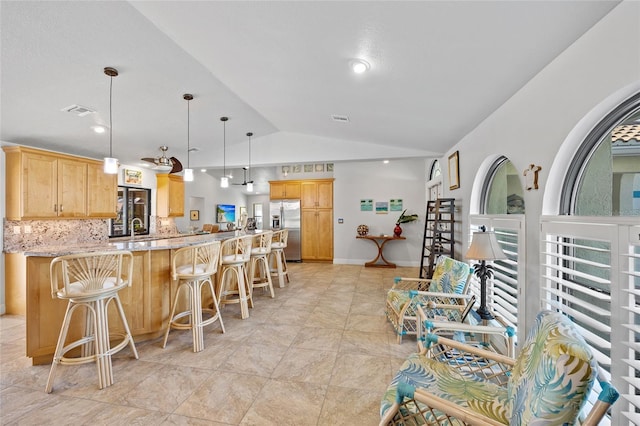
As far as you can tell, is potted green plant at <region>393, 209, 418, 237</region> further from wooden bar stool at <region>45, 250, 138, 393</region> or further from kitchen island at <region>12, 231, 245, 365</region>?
wooden bar stool at <region>45, 250, 138, 393</region>

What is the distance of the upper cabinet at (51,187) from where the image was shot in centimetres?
359

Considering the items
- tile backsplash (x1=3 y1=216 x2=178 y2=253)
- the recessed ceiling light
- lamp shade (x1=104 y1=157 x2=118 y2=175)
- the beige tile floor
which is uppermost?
the recessed ceiling light

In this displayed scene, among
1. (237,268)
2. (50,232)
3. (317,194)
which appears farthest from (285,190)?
(50,232)

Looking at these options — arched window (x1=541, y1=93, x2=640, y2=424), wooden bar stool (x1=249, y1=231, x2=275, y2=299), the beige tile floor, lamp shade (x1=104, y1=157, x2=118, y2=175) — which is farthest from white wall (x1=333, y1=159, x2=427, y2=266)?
lamp shade (x1=104, y1=157, x2=118, y2=175)

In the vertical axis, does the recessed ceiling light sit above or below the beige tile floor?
above

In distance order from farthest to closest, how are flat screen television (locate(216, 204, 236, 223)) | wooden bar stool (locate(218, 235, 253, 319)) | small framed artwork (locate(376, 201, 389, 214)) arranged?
1. flat screen television (locate(216, 204, 236, 223))
2. small framed artwork (locate(376, 201, 389, 214))
3. wooden bar stool (locate(218, 235, 253, 319))

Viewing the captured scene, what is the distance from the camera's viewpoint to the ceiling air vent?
3106mm

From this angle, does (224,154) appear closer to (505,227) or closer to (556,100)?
(505,227)

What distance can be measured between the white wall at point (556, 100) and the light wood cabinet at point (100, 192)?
18.4ft

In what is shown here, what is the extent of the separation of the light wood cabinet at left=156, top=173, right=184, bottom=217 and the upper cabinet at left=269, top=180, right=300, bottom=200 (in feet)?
7.71

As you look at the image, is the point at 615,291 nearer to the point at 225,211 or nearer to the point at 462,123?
the point at 462,123

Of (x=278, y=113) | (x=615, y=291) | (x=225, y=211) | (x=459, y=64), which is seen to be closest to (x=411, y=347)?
(x=615, y=291)

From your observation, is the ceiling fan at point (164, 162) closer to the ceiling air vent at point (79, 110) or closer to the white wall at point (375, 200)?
the ceiling air vent at point (79, 110)

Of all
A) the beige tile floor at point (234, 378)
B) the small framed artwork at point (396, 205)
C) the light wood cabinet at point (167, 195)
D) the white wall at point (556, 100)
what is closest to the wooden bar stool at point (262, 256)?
the beige tile floor at point (234, 378)
